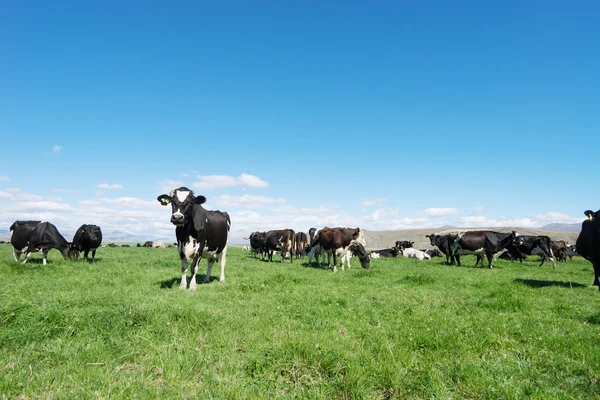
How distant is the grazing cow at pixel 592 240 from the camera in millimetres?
12508

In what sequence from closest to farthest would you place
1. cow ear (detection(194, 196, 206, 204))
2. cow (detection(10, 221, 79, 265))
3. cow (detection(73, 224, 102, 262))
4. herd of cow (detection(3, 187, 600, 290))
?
1. herd of cow (detection(3, 187, 600, 290))
2. cow ear (detection(194, 196, 206, 204))
3. cow (detection(10, 221, 79, 265))
4. cow (detection(73, 224, 102, 262))

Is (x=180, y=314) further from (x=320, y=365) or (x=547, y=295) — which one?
(x=547, y=295)

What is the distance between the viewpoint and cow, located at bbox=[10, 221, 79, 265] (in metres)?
18.3

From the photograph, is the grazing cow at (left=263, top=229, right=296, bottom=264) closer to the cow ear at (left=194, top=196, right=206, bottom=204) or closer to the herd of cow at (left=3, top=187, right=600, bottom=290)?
the herd of cow at (left=3, top=187, right=600, bottom=290)

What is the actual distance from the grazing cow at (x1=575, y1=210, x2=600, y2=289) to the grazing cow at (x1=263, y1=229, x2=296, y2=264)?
1728 centimetres

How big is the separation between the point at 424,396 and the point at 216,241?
9755 millimetres

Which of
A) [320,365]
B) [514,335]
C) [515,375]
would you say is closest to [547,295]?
[514,335]

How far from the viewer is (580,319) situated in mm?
7512

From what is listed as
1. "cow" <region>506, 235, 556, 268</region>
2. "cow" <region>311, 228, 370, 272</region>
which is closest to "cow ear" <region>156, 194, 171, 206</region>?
"cow" <region>311, 228, 370, 272</region>

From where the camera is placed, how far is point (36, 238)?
18.3m

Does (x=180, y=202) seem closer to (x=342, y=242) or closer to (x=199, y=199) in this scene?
(x=199, y=199)

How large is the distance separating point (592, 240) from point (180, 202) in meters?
15.2

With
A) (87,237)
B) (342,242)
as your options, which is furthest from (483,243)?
(87,237)

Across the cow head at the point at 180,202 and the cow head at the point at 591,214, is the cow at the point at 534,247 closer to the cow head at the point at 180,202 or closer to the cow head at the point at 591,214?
the cow head at the point at 591,214
